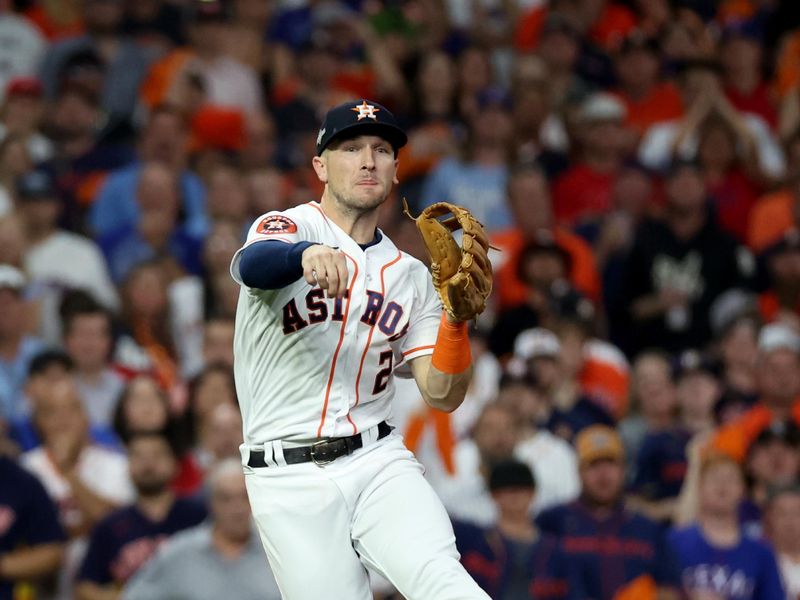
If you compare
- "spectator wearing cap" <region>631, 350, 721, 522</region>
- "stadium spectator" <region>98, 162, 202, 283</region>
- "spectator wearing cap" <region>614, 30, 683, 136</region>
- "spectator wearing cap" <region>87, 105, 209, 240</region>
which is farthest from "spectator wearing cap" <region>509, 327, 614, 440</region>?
"spectator wearing cap" <region>614, 30, 683, 136</region>

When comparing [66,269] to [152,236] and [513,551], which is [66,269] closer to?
[152,236]

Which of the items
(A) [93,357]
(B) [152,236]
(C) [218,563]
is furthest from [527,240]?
(C) [218,563]

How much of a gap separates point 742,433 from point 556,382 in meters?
1.16

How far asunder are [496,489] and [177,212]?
344cm

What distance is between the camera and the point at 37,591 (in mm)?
7891

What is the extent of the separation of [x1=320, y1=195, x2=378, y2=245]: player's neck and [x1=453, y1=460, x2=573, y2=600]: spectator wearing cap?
3140 millimetres

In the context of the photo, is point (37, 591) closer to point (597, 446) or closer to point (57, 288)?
point (57, 288)

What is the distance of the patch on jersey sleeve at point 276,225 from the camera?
4734 mm

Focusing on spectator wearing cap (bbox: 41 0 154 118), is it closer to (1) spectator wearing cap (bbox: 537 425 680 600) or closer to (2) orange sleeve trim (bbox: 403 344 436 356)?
(1) spectator wearing cap (bbox: 537 425 680 600)

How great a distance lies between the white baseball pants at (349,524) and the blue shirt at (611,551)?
3293mm

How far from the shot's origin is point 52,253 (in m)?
9.69

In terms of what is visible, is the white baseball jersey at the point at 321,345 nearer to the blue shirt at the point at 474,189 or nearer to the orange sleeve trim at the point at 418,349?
the orange sleeve trim at the point at 418,349

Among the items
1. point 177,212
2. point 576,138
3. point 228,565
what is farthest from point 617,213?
point 228,565

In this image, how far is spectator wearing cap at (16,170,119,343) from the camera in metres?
9.58
